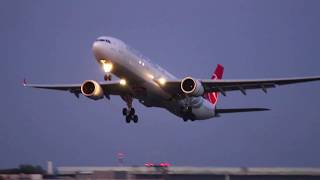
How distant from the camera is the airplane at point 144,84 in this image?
157 ft

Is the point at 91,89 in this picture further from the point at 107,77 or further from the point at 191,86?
the point at 191,86

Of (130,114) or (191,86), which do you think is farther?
(130,114)

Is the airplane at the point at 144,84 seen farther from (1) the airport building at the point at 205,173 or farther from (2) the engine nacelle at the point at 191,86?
(1) the airport building at the point at 205,173

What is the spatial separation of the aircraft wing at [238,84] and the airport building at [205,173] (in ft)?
71.6

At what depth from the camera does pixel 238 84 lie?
5153cm

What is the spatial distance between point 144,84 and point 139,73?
950 mm

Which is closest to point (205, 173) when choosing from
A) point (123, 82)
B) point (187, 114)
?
point (187, 114)

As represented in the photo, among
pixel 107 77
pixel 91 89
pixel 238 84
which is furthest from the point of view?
pixel 238 84

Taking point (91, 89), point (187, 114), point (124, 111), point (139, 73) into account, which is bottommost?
point (187, 114)

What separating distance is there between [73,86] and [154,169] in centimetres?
2943

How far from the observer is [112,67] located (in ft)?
157

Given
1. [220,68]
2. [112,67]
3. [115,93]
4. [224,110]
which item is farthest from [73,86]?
[220,68]

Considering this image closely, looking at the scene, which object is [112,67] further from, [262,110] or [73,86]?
[262,110]

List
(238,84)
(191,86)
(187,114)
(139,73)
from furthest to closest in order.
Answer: (187,114) < (238,84) < (191,86) < (139,73)
